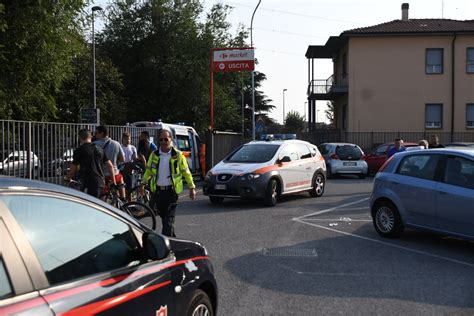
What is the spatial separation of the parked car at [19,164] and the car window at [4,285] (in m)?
9.33

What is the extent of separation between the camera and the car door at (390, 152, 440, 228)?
319 inches

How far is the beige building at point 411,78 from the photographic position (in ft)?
113

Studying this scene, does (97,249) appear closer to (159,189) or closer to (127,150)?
(159,189)

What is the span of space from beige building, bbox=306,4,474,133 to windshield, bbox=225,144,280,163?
2232 cm

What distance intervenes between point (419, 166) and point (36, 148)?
8066 mm

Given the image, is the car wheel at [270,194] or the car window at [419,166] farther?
the car wheel at [270,194]

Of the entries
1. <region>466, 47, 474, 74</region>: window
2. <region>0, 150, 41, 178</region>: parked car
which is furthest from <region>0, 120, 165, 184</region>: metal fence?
<region>466, 47, 474, 74</region>: window

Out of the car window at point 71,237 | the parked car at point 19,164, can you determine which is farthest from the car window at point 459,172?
the parked car at point 19,164

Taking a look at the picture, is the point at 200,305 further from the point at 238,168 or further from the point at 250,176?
the point at 238,168

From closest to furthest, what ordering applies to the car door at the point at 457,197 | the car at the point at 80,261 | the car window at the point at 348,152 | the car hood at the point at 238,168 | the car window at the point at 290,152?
the car at the point at 80,261 → the car door at the point at 457,197 → the car hood at the point at 238,168 → the car window at the point at 290,152 → the car window at the point at 348,152

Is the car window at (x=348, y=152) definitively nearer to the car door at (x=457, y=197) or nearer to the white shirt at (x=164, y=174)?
the car door at (x=457, y=197)

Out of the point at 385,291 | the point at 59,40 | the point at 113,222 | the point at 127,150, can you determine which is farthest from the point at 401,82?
the point at 113,222

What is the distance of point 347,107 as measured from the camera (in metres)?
36.1

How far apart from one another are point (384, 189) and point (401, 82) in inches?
1088
